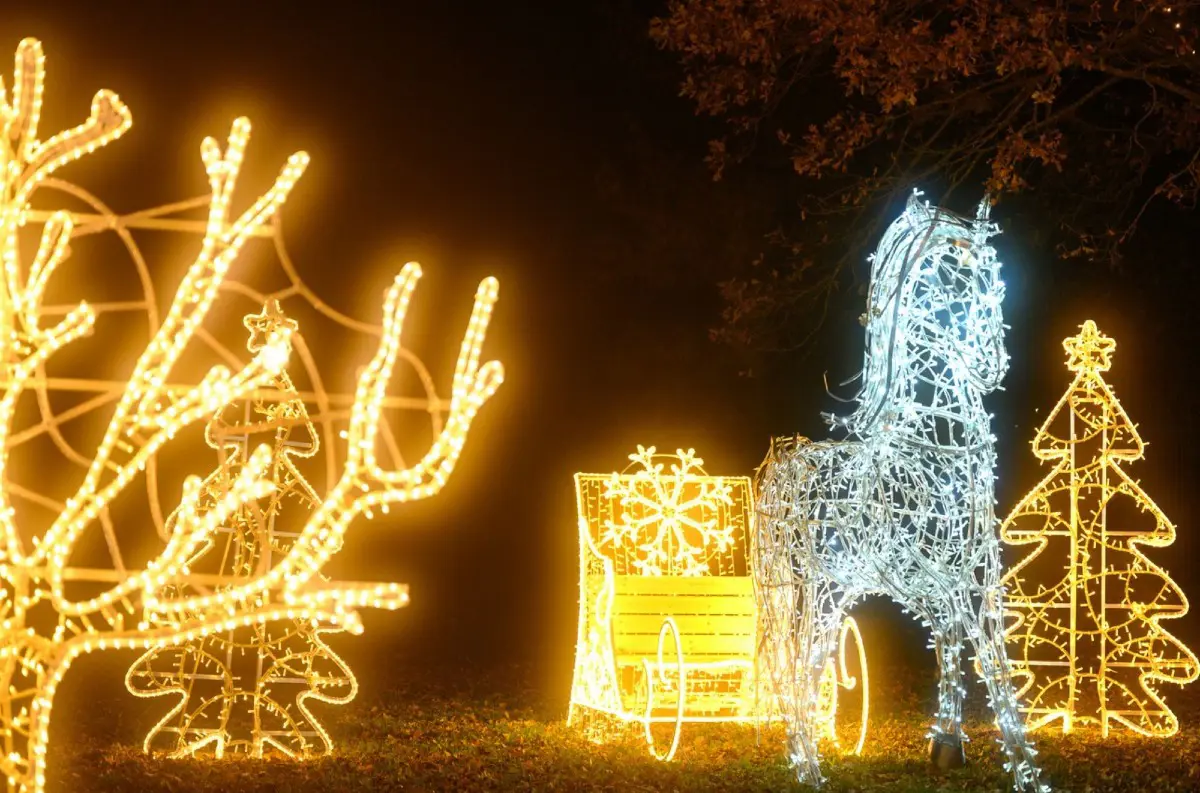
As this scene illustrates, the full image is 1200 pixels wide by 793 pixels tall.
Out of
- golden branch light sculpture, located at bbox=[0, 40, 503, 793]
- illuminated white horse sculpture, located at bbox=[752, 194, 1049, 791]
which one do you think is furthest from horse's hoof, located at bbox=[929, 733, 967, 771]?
golden branch light sculpture, located at bbox=[0, 40, 503, 793]

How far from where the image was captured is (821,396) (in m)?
16.9

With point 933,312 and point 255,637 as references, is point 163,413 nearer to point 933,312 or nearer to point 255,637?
point 933,312

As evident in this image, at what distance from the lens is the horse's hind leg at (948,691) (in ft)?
28.7

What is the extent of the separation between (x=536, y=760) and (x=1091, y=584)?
958 centimetres

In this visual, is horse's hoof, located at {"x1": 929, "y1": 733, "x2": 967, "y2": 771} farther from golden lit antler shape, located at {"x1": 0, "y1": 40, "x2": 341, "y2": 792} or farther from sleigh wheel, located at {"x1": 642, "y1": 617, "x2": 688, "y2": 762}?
golden lit antler shape, located at {"x1": 0, "y1": 40, "x2": 341, "y2": 792}

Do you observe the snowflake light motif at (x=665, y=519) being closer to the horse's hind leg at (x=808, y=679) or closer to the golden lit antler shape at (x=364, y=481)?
the horse's hind leg at (x=808, y=679)

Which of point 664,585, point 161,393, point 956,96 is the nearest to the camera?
point 161,393

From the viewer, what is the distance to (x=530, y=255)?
1720cm

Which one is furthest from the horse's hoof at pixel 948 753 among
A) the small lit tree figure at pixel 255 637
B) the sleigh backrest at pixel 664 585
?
the small lit tree figure at pixel 255 637

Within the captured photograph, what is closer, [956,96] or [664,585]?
[664,585]

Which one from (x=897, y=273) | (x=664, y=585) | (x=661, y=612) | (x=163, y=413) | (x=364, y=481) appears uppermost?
(x=897, y=273)

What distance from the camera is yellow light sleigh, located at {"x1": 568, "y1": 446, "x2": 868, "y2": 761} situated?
9.99 metres

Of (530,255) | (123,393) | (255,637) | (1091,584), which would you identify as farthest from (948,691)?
(530,255)

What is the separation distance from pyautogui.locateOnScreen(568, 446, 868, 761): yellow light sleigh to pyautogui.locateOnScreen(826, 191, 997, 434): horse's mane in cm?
164
